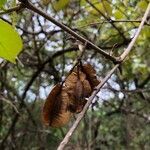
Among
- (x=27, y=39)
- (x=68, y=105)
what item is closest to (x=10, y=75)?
(x=27, y=39)

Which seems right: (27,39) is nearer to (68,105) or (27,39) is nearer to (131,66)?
(131,66)

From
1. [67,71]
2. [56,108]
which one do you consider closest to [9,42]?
[56,108]

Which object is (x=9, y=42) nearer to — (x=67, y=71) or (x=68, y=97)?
(x=68, y=97)

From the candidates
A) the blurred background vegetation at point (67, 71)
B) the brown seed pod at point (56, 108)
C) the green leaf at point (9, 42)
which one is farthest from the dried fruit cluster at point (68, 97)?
the blurred background vegetation at point (67, 71)

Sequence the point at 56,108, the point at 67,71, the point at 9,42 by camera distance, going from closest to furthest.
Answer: the point at 9,42 < the point at 56,108 < the point at 67,71

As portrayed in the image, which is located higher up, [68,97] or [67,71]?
[67,71]

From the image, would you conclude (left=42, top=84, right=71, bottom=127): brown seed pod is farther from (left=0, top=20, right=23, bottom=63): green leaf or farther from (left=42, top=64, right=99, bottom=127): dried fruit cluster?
(left=0, top=20, right=23, bottom=63): green leaf

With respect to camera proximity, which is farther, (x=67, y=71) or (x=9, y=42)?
(x=67, y=71)
